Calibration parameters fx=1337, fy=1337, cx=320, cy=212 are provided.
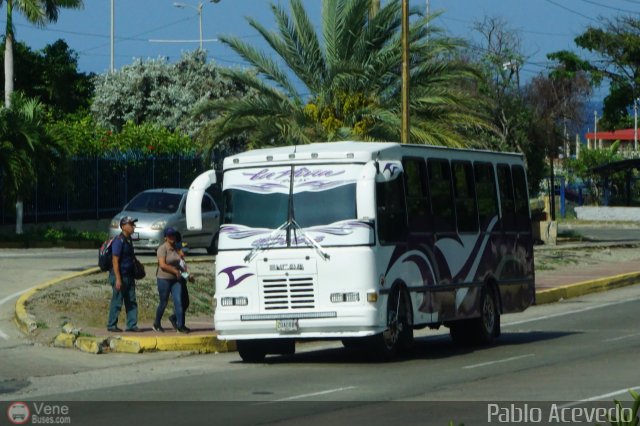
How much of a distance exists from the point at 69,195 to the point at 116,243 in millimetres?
22131

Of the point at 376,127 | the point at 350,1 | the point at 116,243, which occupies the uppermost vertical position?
the point at 350,1

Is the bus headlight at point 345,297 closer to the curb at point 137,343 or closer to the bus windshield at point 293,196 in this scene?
the bus windshield at point 293,196

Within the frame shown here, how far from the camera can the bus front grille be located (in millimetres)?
17016

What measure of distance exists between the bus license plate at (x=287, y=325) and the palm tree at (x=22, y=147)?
1791cm

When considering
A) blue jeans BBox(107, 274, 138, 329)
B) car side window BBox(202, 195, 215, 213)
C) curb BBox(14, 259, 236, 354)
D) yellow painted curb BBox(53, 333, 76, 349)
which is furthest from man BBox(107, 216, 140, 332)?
car side window BBox(202, 195, 215, 213)

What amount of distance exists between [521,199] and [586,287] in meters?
9.35

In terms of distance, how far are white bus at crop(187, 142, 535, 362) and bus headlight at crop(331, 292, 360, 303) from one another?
0.04 ft

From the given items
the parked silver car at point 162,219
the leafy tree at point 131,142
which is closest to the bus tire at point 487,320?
the parked silver car at point 162,219

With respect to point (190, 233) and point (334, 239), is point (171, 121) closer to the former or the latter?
point (190, 233)

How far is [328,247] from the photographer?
17.0 m

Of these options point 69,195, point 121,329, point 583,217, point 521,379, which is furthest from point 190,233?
point 583,217

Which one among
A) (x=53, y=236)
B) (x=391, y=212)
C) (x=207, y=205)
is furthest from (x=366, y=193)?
(x=53, y=236)

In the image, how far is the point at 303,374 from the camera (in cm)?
1611

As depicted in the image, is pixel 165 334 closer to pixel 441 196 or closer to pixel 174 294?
pixel 174 294
